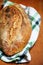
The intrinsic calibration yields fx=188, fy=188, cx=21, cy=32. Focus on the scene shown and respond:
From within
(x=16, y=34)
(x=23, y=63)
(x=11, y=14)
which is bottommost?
(x=23, y=63)

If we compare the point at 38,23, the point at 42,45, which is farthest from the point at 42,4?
the point at 42,45

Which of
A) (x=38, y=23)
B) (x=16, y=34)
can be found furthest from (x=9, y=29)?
(x=38, y=23)

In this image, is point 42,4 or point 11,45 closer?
point 11,45

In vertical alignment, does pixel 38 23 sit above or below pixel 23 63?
above

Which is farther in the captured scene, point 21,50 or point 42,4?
point 42,4

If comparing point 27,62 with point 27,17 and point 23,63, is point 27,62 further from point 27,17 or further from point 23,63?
point 27,17

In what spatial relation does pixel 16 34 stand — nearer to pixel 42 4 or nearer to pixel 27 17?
pixel 27 17
